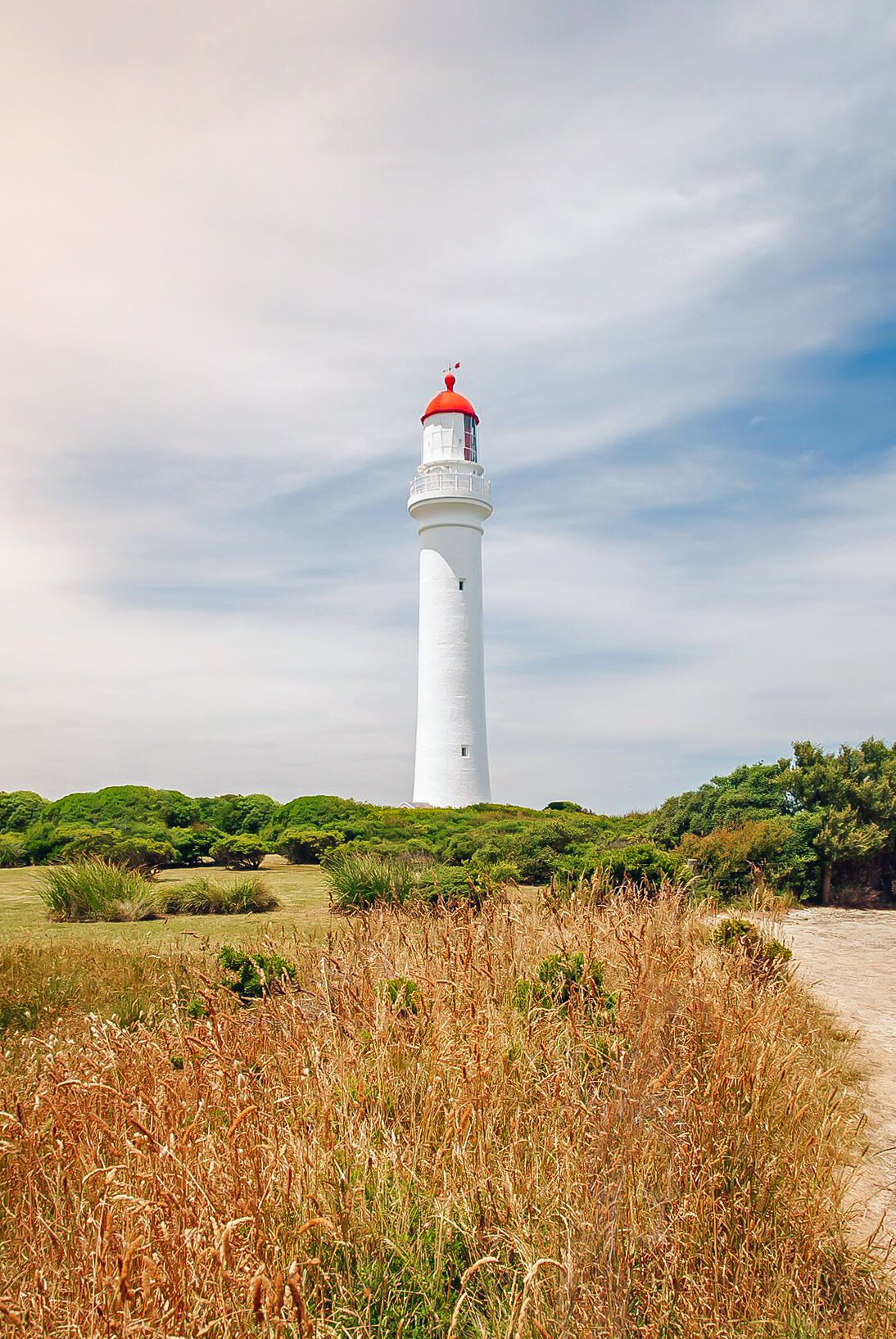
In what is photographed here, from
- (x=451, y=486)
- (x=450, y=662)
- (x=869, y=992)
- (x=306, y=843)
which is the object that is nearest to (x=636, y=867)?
(x=869, y=992)

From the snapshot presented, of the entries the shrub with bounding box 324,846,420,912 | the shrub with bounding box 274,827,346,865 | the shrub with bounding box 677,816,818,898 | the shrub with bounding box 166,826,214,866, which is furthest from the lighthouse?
the shrub with bounding box 324,846,420,912

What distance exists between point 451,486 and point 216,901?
19.4 metres

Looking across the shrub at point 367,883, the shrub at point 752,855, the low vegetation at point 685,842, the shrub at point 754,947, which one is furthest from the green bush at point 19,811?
the shrub at point 754,947

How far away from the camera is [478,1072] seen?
146 inches

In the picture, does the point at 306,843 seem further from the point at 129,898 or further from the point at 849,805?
the point at 849,805

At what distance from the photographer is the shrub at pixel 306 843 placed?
18598mm

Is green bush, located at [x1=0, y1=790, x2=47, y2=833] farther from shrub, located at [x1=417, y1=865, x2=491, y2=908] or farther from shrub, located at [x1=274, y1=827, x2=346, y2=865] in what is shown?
shrub, located at [x1=417, y1=865, x2=491, y2=908]

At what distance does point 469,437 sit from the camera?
30.3 m

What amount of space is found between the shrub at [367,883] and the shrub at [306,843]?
19.5 ft

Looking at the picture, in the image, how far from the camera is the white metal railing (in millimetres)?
29203

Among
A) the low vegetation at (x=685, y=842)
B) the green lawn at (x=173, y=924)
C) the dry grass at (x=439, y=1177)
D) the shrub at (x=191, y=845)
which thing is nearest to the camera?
the dry grass at (x=439, y=1177)

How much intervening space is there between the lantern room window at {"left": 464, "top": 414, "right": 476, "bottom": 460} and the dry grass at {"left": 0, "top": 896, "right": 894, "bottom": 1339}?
2637 centimetres

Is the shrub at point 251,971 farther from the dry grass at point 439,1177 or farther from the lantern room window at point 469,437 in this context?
the lantern room window at point 469,437

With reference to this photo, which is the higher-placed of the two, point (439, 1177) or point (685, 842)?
point (685, 842)
